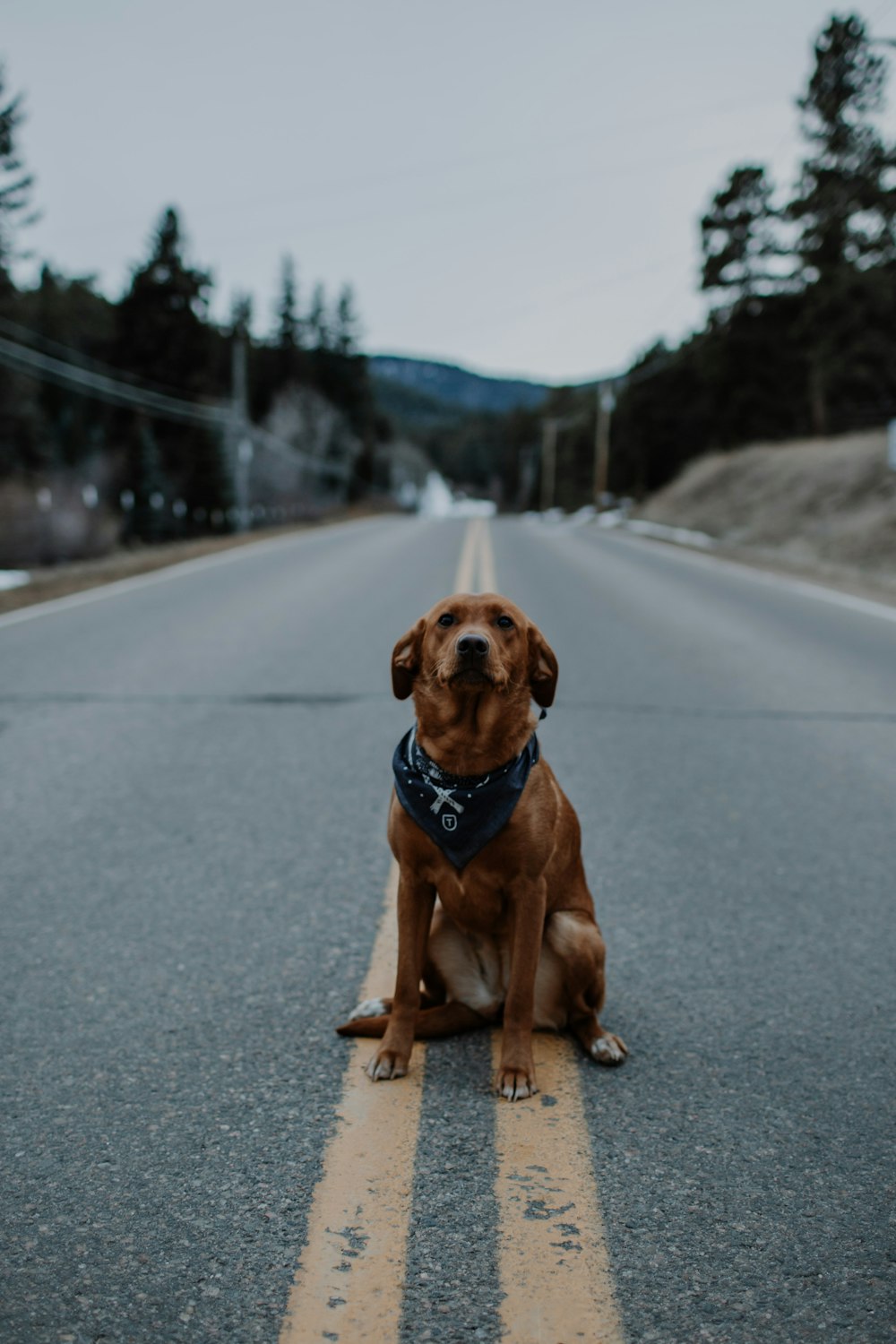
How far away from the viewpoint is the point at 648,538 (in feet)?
99.0

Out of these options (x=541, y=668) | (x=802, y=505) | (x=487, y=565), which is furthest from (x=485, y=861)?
(x=802, y=505)

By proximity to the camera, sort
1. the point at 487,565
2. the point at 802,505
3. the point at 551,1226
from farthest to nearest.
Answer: the point at 802,505 → the point at 487,565 → the point at 551,1226

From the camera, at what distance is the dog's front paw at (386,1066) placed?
2795 millimetres

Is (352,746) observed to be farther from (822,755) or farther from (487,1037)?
(487,1037)

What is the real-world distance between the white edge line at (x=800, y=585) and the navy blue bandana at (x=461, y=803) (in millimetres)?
10490

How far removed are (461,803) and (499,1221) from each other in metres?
0.91

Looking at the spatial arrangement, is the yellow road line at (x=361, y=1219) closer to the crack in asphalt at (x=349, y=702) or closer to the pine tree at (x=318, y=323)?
the crack in asphalt at (x=349, y=702)

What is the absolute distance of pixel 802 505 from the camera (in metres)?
29.6

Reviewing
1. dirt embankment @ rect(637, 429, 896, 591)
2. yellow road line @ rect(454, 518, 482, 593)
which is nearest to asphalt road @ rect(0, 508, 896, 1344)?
yellow road line @ rect(454, 518, 482, 593)

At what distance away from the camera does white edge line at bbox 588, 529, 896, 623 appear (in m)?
13.2

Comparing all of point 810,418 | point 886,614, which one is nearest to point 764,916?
point 886,614

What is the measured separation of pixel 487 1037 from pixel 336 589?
11833mm

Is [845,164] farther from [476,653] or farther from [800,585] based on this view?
[476,653]

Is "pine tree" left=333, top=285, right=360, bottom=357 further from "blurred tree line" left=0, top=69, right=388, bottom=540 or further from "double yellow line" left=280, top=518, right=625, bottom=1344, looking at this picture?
"double yellow line" left=280, top=518, right=625, bottom=1344
